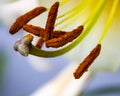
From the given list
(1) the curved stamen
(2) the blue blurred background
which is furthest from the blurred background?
(1) the curved stamen

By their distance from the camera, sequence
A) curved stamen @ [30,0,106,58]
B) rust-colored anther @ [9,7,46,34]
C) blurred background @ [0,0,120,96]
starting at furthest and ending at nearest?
blurred background @ [0,0,120,96] < rust-colored anther @ [9,7,46,34] < curved stamen @ [30,0,106,58]

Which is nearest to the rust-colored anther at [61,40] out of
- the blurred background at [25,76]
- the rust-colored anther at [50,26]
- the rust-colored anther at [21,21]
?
the rust-colored anther at [50,26]

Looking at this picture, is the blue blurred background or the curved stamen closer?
the curved stamen

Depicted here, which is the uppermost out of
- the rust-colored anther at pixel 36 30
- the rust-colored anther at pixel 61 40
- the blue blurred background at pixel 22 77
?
the rust-colored anther at pixel 36 30

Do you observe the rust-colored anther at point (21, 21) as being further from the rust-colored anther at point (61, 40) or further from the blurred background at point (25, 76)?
the blurred background at point (25, 76)

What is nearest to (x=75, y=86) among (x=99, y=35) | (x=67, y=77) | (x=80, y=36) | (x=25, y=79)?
(x=67, y=77)

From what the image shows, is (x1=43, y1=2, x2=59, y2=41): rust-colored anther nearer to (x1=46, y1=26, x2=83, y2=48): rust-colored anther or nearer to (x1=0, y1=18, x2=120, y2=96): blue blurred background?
(x1=46, y1=26, x2=83, y2=48): rust-colored anther

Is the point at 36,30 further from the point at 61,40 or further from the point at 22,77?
the point at 22,77

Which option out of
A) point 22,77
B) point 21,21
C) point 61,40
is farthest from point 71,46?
point 22,77
